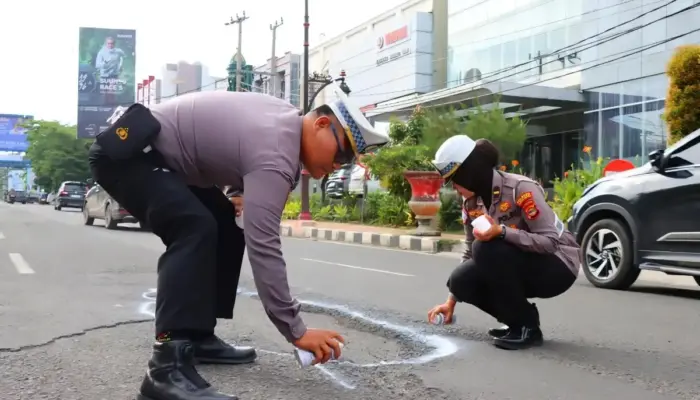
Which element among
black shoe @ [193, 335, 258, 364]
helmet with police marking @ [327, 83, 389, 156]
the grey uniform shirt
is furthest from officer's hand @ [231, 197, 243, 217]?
helmet with police marking @ [327, 83, 389, 156]

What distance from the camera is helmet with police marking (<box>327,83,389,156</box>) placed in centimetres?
248

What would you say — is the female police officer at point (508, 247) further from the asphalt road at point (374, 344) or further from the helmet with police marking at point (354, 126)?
the helmet with police marking at point (354, 126)

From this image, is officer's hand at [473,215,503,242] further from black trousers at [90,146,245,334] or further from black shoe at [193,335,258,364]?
black trousers at [90,146,245,334]

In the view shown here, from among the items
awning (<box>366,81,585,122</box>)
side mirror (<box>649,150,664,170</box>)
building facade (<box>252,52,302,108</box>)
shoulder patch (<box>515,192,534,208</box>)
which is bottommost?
shoulder patch (<box>515,192,534,208</box>)

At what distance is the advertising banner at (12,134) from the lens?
6525 centimetres

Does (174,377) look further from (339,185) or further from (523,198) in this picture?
(339,185)

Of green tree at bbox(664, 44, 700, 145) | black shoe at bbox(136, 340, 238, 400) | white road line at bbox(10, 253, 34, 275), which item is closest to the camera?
black shoe at bbox(136, 340, 238, 400)

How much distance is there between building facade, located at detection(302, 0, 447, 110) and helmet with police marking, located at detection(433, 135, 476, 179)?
89.3 feet

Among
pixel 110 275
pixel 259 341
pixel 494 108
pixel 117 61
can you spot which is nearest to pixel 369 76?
pixel 117 61

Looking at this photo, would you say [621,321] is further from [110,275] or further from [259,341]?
[110,275]

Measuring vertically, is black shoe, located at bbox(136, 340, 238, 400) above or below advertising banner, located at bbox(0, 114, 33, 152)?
below

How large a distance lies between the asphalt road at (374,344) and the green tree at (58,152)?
172 ft

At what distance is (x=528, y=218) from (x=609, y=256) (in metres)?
3.21

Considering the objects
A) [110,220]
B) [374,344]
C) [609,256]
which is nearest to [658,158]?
[609,256]
